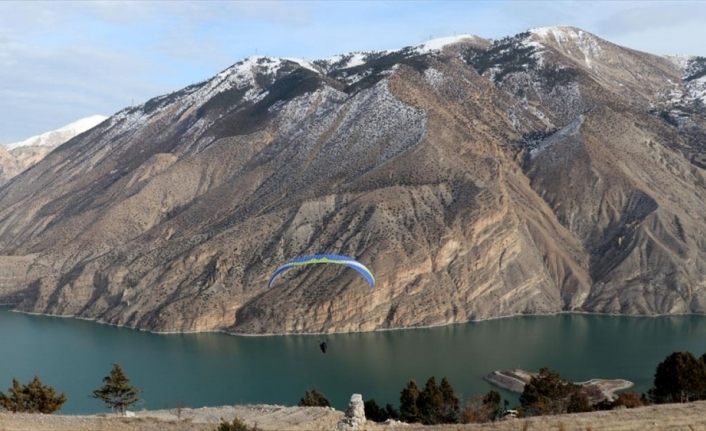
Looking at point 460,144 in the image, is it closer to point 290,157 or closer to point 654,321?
point 290,157

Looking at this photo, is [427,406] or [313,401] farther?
[427,406]

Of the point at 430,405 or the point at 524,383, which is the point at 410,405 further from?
the point at 524,383

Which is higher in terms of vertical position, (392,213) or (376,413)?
(392,213)

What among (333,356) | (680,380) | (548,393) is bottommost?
(548,393)

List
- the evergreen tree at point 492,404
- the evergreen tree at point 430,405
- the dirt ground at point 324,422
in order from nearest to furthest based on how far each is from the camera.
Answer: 1. the dirt ground at point 324,422
2. the evergreen tree at point 492,404
3. the evergreen tree at point 430,405

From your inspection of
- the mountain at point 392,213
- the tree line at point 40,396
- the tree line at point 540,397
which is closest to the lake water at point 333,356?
the mountain at point 392,213

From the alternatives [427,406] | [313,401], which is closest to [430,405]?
[427,406]

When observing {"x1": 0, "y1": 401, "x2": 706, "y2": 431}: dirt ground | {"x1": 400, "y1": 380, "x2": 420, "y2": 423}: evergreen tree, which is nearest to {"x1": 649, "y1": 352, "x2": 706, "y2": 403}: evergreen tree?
{"x1": 400, "y1": 380, "x2": 420, "y2": 423}: evergreen tree

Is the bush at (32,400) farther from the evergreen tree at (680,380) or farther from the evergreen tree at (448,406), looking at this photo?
the evergreen tree at (680,380)
